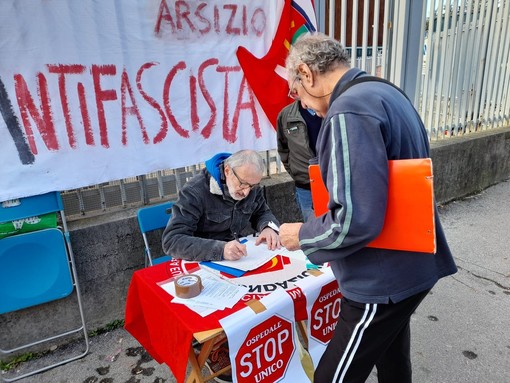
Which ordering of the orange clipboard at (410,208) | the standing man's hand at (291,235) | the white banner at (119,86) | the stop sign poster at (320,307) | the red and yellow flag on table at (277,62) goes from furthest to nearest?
the red and yellow flag on table at (277,62) < the white banner at (119,86) < the stop sign poster at (320,307) < the standing man's hand at (291,235) < the orange clipboard at (410,208)

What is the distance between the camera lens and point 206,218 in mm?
2217

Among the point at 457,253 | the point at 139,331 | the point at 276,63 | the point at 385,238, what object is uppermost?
the point at 276,63

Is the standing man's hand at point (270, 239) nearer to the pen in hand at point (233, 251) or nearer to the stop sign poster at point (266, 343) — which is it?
the pen in hand at point (233, 251)

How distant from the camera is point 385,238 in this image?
1.17 m

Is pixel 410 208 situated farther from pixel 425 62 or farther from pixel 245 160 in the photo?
pixel 425 62

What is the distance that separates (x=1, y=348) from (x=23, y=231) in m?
0.82

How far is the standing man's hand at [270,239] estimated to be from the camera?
2.08m

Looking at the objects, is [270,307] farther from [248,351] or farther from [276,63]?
[276,63]

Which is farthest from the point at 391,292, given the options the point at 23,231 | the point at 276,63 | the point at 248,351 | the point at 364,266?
the point at 276,63

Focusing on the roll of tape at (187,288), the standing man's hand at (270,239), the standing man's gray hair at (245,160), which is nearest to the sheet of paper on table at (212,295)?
the roll of tape at (187,288)

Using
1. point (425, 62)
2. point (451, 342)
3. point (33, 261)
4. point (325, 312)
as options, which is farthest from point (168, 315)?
point (425, 62)

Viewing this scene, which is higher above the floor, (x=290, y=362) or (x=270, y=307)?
(x=270, y=307)

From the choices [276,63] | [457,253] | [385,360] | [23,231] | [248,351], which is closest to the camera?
[248,351]

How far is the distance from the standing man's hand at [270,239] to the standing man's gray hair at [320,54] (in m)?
1.05
